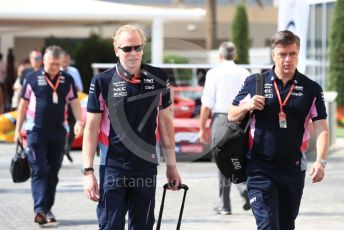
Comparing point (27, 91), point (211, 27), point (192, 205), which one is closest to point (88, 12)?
point (192, 205)

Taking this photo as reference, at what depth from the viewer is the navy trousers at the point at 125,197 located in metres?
6.05

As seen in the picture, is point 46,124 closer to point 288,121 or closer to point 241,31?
point 288,121

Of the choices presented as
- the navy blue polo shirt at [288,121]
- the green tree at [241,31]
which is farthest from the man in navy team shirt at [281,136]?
the green tree at [241,31]

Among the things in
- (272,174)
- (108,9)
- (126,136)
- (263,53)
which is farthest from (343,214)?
(263,53)

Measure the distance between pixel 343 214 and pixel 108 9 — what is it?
14605mm

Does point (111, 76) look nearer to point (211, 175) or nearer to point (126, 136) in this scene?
point (126, 136)

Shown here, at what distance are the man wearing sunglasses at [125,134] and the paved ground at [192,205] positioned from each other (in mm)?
3491

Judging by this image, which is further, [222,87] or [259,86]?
[222,87]

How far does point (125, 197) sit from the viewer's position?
20.2ft

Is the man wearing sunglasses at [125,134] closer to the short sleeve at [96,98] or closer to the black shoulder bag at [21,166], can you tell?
the short sleeve at [96,98]

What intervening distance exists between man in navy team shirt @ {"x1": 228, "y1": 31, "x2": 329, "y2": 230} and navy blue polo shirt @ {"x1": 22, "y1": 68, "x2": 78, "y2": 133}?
12.1 ft

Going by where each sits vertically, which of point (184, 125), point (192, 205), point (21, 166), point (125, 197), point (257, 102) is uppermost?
point (257, 102)

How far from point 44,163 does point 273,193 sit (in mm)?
3952

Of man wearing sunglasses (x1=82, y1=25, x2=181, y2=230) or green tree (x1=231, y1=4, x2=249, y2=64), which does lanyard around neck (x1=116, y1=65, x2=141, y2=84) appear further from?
green tree (x1=231, y1=4, x2=249, y2=64)
